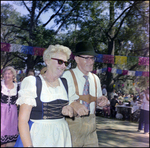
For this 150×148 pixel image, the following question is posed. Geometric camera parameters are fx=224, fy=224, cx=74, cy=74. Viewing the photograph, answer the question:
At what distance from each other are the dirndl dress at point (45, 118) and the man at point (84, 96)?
25.8 inches

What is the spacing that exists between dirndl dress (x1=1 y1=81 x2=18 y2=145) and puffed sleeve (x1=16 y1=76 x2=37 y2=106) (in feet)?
9.72

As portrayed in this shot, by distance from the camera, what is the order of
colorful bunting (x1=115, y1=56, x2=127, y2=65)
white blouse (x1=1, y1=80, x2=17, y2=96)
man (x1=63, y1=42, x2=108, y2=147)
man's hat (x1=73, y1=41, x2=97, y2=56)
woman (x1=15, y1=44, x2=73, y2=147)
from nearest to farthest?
woman (x1=15, y1=44, x2=73, y2=147) → man (x1=63, y1=42, x2=108, y2=147) → man's hat (x1=73, y1=41, x2=97, y2=56) → white blouse (x1=1, y1=80, x2=17, y2=96) → colorful bunting (x1=115, y1=56, x2=127, y2=65)

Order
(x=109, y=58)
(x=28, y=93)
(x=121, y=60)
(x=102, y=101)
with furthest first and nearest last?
(x=109, y=58) → (x=121, y=60) → (x=102, y=101) → (x=28, y=93)

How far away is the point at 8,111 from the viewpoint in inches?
184

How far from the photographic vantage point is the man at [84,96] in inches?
105

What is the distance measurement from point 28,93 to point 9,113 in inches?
121

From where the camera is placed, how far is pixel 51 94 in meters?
1.95

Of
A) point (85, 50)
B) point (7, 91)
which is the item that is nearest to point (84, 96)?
point (85, 50)

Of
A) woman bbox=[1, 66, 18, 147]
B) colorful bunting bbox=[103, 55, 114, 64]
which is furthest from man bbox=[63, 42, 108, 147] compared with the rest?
colorful bunting bbox=[103, 55, 114, 64]

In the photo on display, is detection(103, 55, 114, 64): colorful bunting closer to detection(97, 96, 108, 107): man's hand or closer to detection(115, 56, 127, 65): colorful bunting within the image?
detection(115, 56, 127, 65): colorful bunting

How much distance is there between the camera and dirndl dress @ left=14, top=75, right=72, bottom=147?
1842 millimetres

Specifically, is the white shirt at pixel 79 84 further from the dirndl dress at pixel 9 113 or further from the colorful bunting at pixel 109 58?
the colorful bunting at pixel 109 58

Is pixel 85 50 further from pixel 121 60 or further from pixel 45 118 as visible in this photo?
pixel 121 60

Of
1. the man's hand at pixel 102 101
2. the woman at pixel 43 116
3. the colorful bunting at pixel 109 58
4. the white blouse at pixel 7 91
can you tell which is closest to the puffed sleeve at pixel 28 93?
the woman at pixel 43 116
